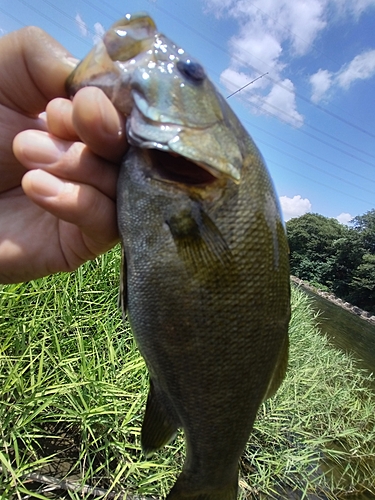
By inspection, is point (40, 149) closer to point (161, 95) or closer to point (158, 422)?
point (161, 95)

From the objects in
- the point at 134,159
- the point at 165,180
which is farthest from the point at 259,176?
the point at 134,159

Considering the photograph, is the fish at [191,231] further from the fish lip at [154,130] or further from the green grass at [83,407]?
the green grass at [83,407]

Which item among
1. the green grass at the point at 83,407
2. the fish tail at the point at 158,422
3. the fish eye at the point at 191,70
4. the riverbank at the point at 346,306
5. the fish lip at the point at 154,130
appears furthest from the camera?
the riverbank at the point at 346,306

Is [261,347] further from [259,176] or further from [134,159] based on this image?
[134,159]

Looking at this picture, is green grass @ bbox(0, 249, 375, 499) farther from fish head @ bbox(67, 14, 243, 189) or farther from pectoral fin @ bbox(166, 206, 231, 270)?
fish head @ bbox(67, 14, 243, 189)

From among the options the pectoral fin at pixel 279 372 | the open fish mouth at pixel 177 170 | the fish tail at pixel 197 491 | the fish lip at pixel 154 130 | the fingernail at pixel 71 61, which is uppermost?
the fingernail at pixel 71 61

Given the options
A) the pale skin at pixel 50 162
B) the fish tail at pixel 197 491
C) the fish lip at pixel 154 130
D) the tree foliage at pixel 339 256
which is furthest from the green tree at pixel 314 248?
the fish lip at pixel 154 130
